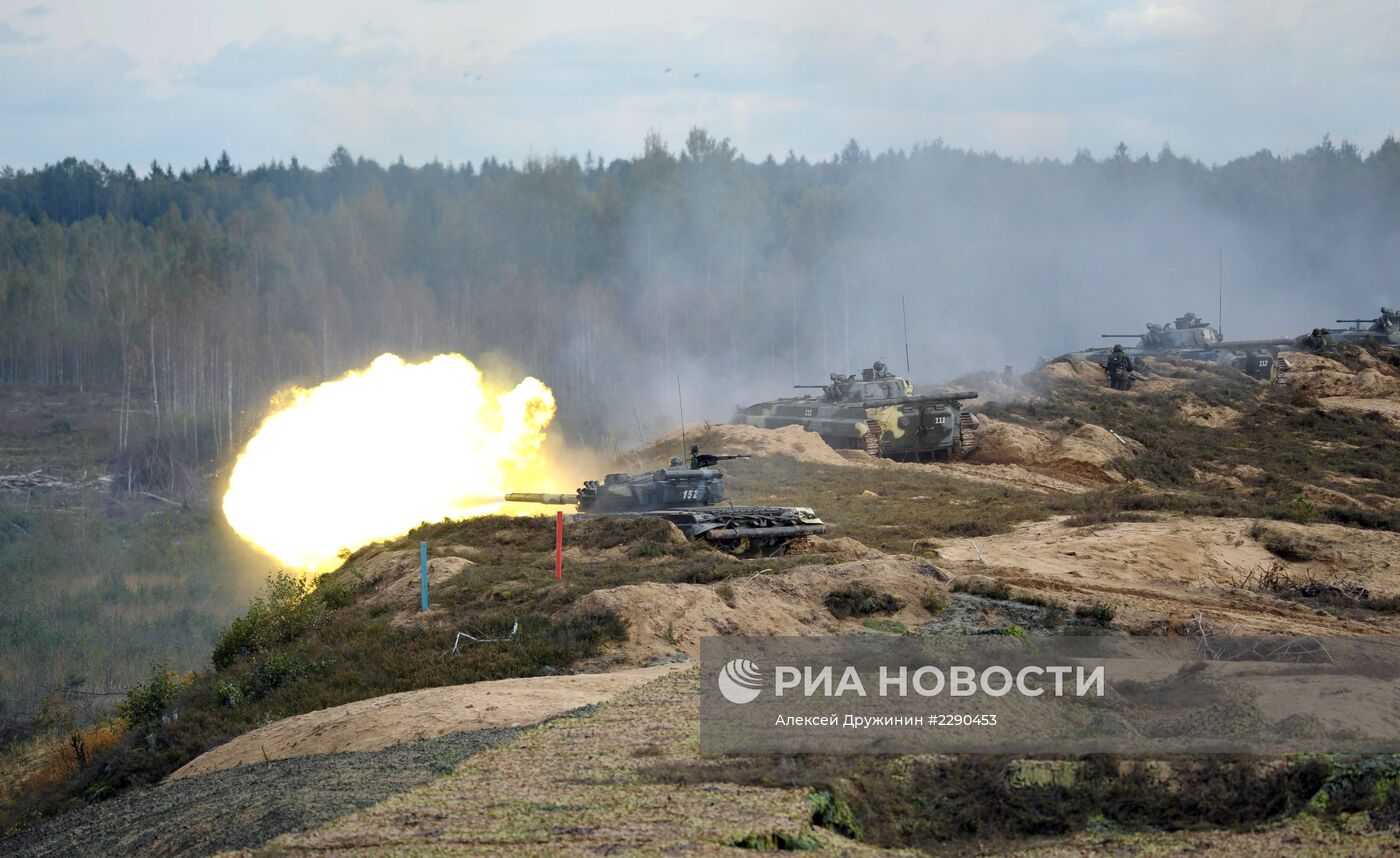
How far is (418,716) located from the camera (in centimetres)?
1409

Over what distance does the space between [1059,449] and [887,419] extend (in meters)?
5.26

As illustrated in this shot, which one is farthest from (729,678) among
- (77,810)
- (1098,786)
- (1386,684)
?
(77,810)

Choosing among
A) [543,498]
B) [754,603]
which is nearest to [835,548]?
[754,603]

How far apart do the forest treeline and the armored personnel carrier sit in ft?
70.9

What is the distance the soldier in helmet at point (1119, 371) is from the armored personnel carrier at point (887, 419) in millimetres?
13100

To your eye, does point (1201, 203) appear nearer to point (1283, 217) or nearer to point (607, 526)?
point (1283, 217)

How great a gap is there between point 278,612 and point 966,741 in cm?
1246

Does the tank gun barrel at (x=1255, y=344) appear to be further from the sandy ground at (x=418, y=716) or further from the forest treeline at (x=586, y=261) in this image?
the sandy ground at (x=418, y=716)

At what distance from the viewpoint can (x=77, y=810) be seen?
1570cm

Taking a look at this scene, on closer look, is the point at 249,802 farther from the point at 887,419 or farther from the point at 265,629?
the point at 887,419

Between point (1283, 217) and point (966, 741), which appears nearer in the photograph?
point (966, 741)

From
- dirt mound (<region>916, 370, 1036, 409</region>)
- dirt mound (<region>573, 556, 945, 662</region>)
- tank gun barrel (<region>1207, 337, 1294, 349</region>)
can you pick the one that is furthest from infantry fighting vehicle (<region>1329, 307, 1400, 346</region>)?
dirt mound (<region>573, 556, 945, 662</region>)

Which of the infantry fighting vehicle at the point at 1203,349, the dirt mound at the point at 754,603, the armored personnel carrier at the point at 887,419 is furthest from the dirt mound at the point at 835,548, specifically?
the infantry fighting vehicle at the point at 1203,349

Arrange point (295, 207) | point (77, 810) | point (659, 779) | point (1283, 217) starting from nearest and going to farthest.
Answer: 1. point (659, 779)
2. point (77, 810)
3. point (295, 207)
4. point (1283, 217)
